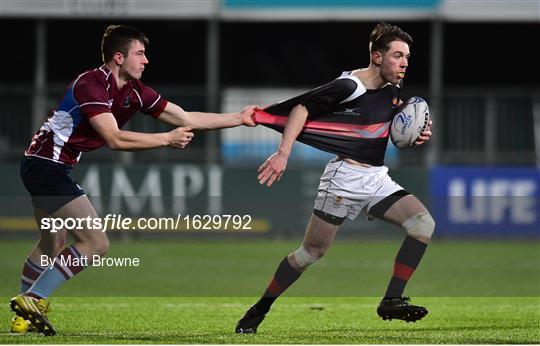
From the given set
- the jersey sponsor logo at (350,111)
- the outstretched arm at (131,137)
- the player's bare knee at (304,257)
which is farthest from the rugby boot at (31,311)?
the jersey sponsor logo at (350,111)

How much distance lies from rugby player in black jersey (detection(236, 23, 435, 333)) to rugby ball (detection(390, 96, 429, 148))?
0.05 metres

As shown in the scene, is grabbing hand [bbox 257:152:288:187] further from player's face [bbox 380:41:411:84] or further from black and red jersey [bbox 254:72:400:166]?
player's face [bbox 380:41:411:84]

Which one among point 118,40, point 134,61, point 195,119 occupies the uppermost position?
point 118,40

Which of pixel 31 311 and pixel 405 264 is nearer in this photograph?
pixel 31 311

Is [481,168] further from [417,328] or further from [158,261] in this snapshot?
[417,328]

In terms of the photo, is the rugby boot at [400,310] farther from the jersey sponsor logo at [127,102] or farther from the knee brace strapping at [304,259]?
the jersey sponsor logo at [127,102]

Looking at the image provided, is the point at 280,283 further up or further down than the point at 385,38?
further down

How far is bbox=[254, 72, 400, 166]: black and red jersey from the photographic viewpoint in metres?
9.70

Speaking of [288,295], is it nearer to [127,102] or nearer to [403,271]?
[403,271]

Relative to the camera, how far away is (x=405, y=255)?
9.65 meters

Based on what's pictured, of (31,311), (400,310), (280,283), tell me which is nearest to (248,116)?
(280,283)

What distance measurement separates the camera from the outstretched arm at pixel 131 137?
8.89m

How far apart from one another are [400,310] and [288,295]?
370cm

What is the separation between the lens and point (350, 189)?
9.71 meters
